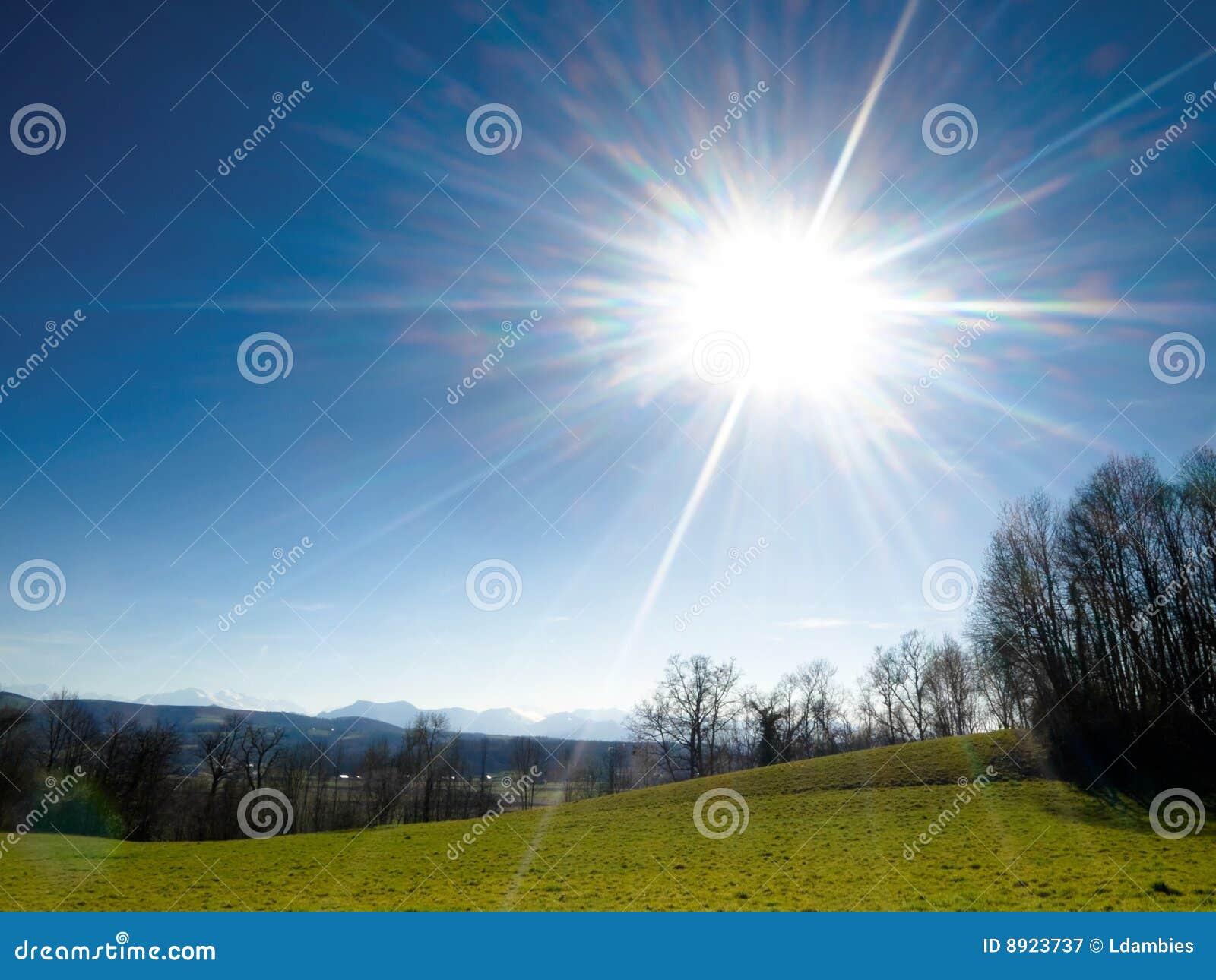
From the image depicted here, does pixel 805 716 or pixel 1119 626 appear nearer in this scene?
pixel 1119 626

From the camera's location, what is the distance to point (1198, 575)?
36875mm

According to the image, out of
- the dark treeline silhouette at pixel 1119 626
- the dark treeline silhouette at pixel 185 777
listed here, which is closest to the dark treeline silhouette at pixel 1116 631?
the dark treeline silhouette at pixel 1119 626

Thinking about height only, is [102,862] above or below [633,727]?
below

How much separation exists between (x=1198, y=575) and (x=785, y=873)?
34.9 metres

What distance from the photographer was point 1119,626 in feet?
129

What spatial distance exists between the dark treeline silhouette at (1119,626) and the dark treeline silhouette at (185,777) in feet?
104

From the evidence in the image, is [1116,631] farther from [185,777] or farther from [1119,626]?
[185,777]

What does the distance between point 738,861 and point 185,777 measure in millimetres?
46816

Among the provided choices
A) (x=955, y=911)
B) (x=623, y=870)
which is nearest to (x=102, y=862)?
(x=623, y=870)

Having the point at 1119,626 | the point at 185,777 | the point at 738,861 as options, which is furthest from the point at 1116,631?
the point at 185,777

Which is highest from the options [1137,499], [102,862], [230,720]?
[1137,499]

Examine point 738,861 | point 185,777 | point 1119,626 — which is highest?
point 1119,626

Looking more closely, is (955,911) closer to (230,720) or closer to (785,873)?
(785,873)

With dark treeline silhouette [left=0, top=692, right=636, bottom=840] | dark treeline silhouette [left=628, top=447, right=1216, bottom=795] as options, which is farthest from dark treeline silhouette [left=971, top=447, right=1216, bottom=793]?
dark treeline silhouette [left=0, top=692, right=636, bottom=840]
